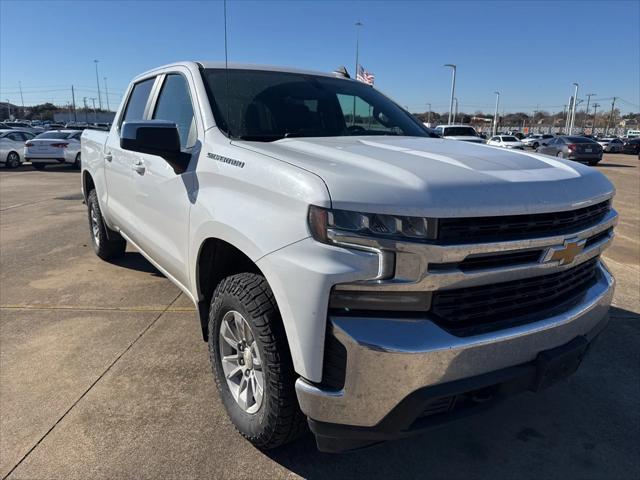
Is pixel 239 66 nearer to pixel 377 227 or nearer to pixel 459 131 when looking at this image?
pixel 377 227

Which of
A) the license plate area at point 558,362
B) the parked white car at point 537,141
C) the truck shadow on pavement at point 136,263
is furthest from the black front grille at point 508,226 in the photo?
the parked white car at point 537,141

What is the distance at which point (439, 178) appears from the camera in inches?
76.1

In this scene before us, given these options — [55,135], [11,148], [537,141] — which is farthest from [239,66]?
[537,141]

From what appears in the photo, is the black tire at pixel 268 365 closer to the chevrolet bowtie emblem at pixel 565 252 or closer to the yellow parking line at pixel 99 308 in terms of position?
the chevrolet bowtie emblem at pixel 565 252

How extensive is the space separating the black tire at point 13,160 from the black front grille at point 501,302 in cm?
2260

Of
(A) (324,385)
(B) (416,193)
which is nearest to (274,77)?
(B) (416,193)

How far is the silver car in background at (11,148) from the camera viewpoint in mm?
19781

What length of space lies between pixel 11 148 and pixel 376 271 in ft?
73.9

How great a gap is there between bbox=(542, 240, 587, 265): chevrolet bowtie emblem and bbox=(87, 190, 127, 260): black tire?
177 inches

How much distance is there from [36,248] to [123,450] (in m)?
4.79

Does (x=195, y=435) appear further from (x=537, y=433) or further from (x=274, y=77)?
(x=274, y=77)

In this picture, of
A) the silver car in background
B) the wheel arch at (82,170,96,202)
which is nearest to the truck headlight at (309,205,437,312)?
the wheel arch at (82,170,96,202)

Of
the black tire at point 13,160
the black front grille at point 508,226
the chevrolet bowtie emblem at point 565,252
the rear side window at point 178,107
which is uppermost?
the rear side window at point 178,107

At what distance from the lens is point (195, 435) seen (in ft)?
8.49
